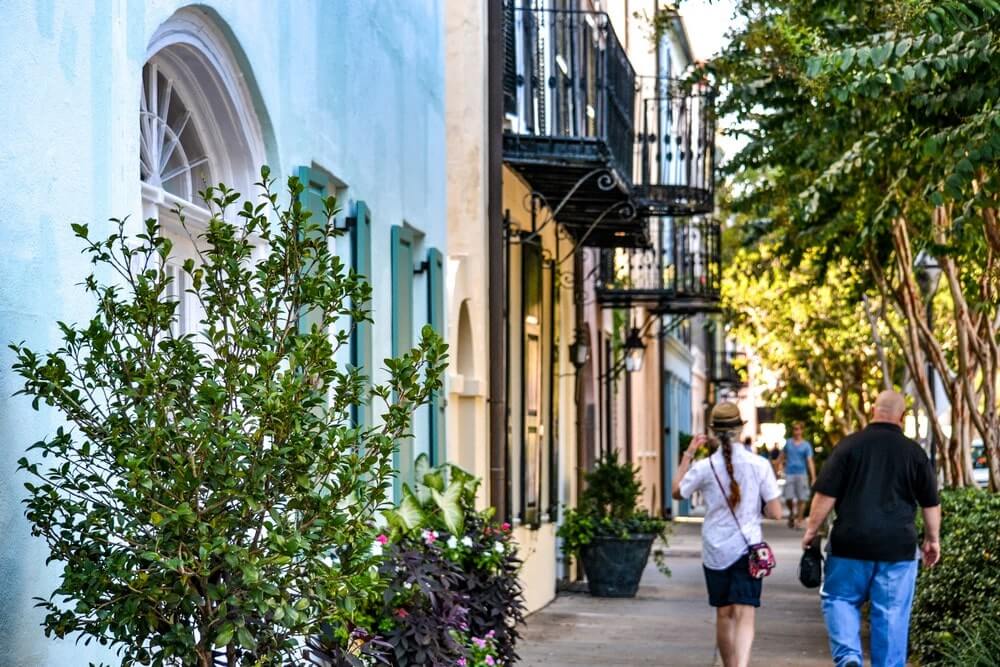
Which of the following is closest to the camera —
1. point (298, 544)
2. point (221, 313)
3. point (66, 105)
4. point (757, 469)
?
point (298, 544)

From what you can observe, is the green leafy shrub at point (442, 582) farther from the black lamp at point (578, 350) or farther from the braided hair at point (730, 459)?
the black lamp at point (578, 350)

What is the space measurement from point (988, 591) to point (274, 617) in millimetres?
6918

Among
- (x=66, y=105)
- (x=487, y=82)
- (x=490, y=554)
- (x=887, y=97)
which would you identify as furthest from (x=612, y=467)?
(x=66, y=105)

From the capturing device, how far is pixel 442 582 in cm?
817

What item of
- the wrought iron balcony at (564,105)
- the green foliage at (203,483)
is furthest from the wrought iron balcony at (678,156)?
the green foliage at (203,483)

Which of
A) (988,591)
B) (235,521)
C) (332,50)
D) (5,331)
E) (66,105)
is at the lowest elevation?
(988,591)

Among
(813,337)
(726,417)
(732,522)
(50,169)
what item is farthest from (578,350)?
(50,169)

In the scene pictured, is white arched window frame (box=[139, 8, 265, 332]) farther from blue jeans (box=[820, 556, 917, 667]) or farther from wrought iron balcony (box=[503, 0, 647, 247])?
wrought iron balcony (box=[503, 0, 647, 247])

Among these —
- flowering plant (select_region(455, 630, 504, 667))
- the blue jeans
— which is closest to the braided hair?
the blue jeans

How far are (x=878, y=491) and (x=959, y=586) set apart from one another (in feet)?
5.18

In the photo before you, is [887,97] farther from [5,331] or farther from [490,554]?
[5,331]

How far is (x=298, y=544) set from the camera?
15.0ft

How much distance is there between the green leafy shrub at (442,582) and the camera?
7766mm

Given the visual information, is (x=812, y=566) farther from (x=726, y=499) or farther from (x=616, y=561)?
(x=616, y=561)
